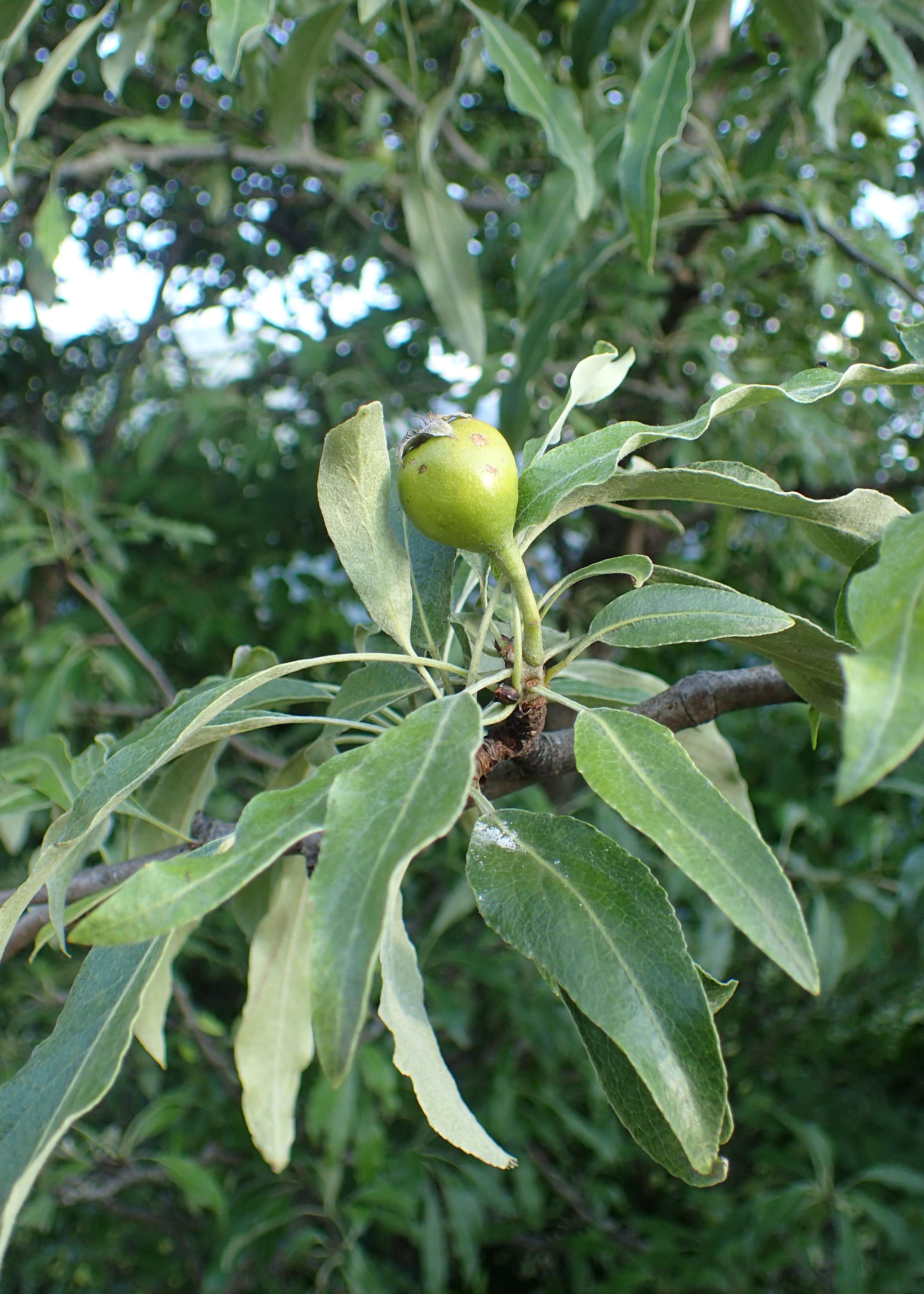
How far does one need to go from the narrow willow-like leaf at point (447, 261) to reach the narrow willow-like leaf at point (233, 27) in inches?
17.7

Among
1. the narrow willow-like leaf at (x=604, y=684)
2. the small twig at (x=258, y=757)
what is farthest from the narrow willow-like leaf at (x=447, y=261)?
the narrow willow-like leaf at (x=604, y=684)

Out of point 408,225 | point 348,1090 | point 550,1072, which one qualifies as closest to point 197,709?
point 408,225

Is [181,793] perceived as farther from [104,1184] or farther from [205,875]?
[104,1184]

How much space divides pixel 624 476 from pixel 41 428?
8.91ft

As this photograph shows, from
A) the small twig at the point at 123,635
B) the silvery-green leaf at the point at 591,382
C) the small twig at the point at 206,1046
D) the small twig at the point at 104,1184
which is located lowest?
the small twig at the point at 104,1184

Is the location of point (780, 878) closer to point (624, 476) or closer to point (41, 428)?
point (624, 476)

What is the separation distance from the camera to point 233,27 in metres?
0.80

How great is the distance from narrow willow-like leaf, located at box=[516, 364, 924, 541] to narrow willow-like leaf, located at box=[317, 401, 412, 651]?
71 millimetres

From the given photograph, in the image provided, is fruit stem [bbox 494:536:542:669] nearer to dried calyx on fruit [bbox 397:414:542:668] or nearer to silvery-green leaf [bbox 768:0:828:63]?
dried calyx on fruit [bbox 397:414:542:668]

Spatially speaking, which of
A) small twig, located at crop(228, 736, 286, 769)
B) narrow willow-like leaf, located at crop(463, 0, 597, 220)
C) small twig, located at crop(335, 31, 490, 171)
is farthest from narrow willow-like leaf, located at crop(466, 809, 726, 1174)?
small twig, located at crop(335, 31, 490, 171)

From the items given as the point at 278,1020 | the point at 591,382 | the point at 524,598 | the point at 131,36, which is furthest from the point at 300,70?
the point at 278,1020

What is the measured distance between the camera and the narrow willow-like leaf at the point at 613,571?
0.47m

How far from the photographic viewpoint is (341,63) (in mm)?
1803

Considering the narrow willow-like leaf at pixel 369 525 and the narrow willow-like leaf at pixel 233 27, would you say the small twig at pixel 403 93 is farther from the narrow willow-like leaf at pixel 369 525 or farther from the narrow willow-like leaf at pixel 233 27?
the narrow willow-like leaf at pixel 369 525
